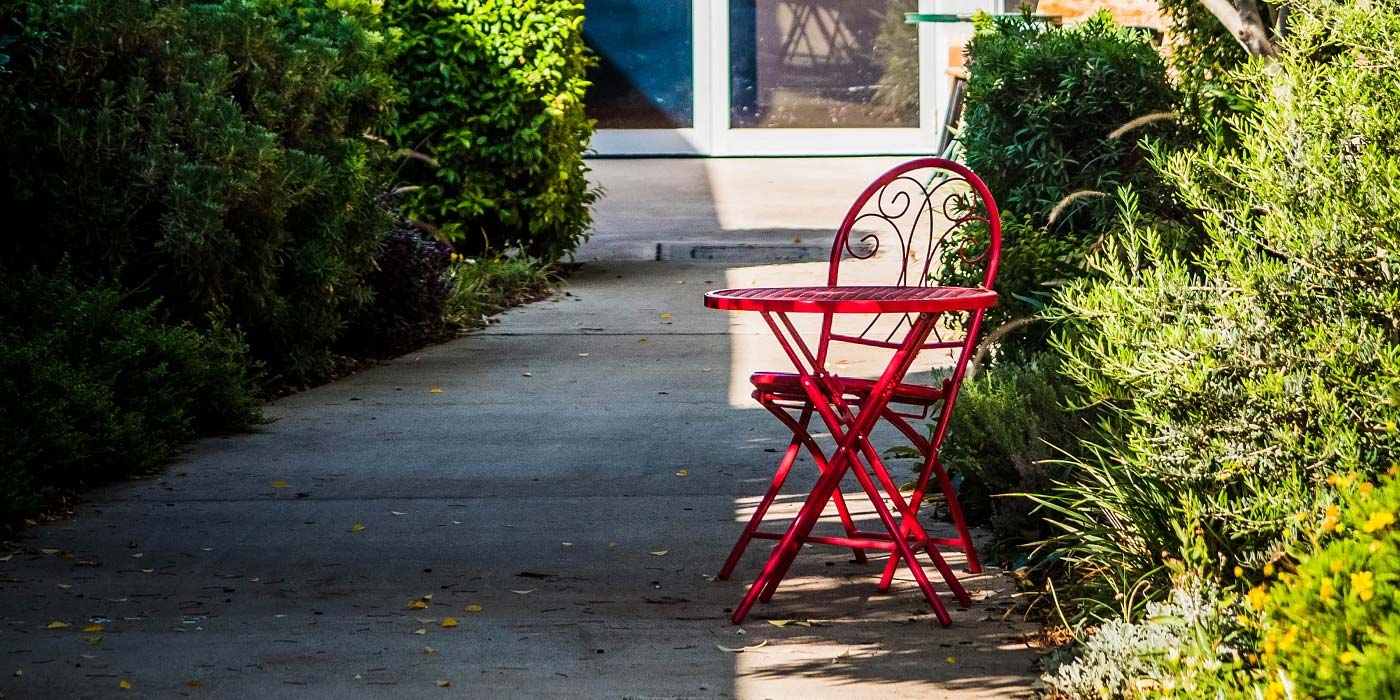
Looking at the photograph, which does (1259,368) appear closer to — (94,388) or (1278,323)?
(1278,323)

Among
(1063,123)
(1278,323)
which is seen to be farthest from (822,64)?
(1278,323)

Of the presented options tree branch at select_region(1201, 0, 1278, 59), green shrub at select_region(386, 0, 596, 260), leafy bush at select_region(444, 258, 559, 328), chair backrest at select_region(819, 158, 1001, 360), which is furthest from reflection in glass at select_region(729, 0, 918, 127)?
tree branch at select_region(1201, 0, 1278, 59)

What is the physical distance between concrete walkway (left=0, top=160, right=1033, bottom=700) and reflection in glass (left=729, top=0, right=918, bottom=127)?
10.3m

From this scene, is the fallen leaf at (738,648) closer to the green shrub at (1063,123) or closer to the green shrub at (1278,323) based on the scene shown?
the green shrub at (1278,323)

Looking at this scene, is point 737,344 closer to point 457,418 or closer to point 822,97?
point 457,418

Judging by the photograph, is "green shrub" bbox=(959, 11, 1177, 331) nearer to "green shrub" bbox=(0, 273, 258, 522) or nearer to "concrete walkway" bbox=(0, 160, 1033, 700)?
"concrete walkway" bbox=(0, 160, 1033, 700)

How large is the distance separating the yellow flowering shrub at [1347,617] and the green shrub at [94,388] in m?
3.87

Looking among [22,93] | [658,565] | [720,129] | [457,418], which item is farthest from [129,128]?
[720,129]

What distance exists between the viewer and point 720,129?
678 inches

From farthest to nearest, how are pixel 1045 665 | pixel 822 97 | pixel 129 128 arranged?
pixel 822 97 → pixel 129 128 → pixel 1045 665

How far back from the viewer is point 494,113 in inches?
406

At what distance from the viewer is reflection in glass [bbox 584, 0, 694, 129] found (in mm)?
17031

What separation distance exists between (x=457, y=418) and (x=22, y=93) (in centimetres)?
223

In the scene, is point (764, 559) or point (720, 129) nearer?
point (764, 559)
